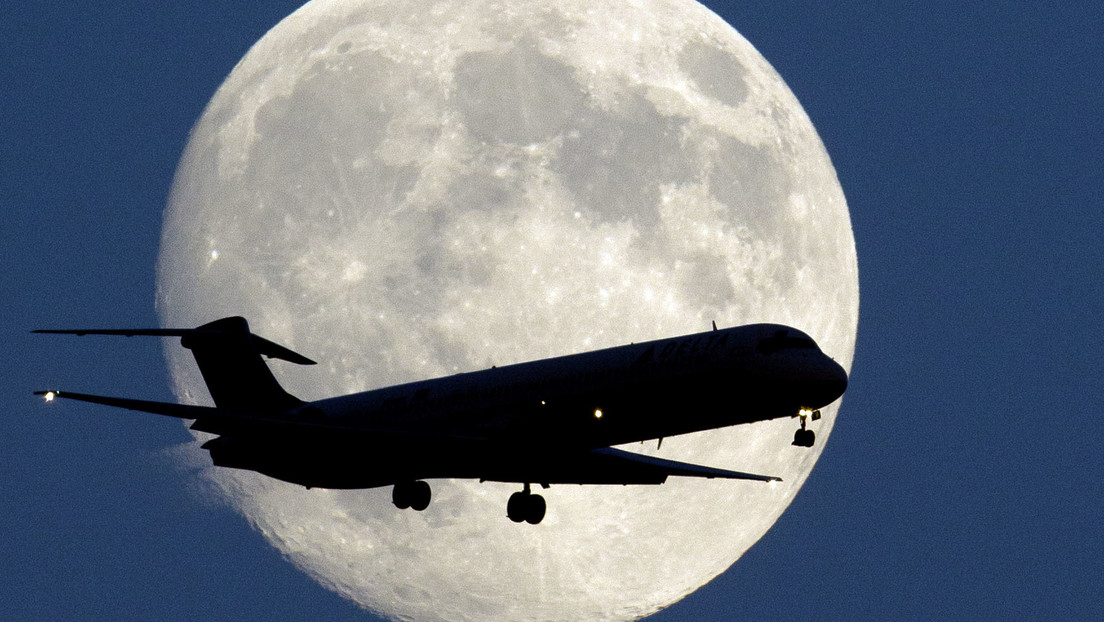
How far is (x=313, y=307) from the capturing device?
2633 inches

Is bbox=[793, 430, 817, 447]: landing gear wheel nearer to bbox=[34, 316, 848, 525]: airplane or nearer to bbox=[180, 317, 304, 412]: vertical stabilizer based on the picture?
bbox=[34, 316, 848, 525]: airplane

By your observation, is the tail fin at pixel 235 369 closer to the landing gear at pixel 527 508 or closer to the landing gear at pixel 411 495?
the landing gear at pixel 411 495

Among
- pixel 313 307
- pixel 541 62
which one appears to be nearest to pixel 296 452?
pixel 313 307

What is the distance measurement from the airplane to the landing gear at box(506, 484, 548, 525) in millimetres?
30

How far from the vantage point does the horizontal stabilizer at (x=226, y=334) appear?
63.8 m

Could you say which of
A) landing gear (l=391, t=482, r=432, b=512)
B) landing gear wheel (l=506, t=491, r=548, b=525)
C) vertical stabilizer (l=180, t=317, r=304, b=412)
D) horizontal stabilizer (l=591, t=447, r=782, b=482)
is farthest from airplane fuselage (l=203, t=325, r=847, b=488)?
vertical stabilizer (l=180, t=317, r=304, b=412)

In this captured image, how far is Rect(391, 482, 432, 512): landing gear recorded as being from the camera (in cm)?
6419

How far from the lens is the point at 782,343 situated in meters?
57.1

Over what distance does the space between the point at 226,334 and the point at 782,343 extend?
A: 66.1 ft

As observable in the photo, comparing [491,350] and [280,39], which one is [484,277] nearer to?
[491,350]

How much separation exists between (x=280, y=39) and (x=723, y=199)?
56.0 feet

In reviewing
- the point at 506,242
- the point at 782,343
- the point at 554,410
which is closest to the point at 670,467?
the point at 554,410

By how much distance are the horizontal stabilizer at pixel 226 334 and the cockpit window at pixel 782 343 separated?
→ 15536 millimetres

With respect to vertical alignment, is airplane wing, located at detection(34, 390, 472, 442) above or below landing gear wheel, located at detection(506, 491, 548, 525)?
above
